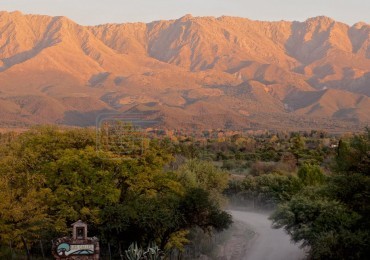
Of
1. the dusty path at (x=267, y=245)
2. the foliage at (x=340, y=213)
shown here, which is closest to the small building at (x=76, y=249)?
the foliage at (x=340, y=213)

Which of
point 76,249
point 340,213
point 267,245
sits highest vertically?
point 76,249

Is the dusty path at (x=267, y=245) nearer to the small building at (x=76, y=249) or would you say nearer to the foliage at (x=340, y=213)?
the foliage at (x=340, y=213)

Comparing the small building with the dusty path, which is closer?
the small building

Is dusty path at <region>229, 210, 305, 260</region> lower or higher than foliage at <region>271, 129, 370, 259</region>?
lower

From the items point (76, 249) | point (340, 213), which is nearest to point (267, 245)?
point (340, 213)

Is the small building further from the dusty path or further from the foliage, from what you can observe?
the dusty path

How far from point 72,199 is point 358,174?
57.7 feet

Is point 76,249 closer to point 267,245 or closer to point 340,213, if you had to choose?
point 340,213

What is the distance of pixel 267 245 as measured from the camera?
46.8 metres

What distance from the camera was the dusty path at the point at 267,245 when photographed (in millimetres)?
43219

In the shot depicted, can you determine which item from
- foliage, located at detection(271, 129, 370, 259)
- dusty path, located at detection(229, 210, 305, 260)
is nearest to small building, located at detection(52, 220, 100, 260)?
foliage, located at detection(271, 129, 370, 259)

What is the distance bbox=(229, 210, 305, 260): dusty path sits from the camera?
142ft

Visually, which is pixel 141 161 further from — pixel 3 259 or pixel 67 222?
pixel 3 259

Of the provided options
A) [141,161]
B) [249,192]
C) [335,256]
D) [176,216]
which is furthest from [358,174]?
[249,192]
